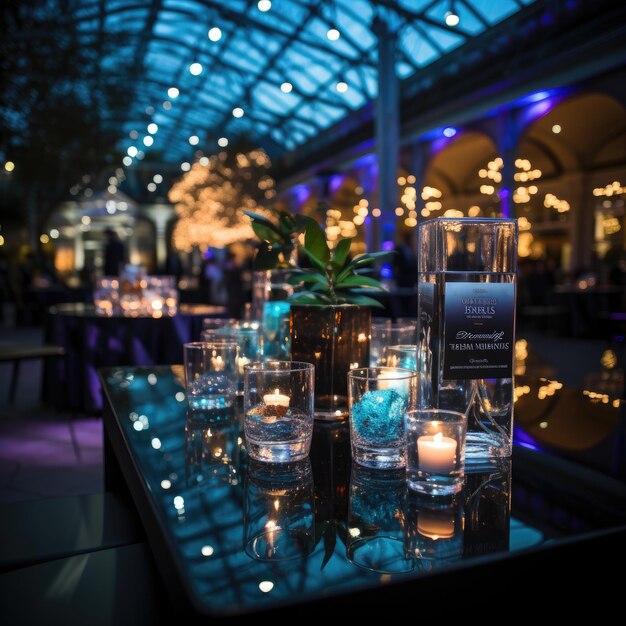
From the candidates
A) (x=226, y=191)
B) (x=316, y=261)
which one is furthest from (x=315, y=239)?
(x=226, y=191)

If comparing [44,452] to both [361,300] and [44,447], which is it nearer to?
[44,447]

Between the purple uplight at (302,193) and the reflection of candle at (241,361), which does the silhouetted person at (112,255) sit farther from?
the purple uplight at (302,193)

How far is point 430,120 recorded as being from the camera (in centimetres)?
1140

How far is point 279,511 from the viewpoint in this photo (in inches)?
23.9

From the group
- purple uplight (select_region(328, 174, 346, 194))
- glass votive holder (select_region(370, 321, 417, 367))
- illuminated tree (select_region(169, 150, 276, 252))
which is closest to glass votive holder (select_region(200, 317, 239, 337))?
glass votive holder (select_region(370, 321, 417, 367))

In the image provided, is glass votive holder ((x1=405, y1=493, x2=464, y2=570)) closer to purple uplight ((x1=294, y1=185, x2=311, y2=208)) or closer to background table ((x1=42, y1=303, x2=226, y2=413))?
background table ((x1=42, y1=303, x2=226, y2=413))

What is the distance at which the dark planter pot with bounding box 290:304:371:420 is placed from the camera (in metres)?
1.08

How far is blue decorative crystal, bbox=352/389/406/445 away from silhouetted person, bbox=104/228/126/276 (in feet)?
28.1

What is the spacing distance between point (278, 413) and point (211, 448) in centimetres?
11

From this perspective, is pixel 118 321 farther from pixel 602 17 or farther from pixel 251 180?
pixel 251 180

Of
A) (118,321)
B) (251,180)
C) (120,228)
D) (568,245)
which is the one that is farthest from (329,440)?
(120,228)

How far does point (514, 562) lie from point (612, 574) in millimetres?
131

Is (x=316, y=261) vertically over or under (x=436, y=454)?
over

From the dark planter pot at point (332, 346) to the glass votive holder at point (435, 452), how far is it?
0.38 m
